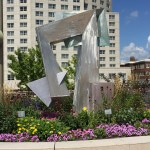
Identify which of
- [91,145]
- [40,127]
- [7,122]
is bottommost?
[91,145]

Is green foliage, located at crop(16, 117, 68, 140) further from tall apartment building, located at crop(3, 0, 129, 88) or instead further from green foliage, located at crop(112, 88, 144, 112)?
tall apartment building, located at crop(3, 0, 129, 88)

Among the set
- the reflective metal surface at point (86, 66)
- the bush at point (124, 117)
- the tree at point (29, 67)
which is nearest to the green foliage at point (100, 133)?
the bush at point (124, 117)

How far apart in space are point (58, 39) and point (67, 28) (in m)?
0.58

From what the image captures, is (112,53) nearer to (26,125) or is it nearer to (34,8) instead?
(34,8)

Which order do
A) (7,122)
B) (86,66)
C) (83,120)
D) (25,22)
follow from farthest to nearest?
(25,22) < (86,66) < (83,120) < (7,122)

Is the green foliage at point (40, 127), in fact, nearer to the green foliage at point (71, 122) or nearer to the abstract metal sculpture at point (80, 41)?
the green foliage at point (71, 122)

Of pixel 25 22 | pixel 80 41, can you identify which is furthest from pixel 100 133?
pixel 25 22

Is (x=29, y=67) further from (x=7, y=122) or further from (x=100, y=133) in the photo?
(x=100, y=133)

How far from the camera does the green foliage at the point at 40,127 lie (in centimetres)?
934

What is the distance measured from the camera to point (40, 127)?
954 centimetres

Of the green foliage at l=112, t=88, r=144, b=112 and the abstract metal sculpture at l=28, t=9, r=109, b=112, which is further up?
the abstract metal sculpture at l=28, t=9, r=109, b=112

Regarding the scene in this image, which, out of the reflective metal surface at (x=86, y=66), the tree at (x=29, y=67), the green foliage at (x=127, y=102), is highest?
the tree at (x=29, y=67)

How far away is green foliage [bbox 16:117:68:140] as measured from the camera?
934 cm

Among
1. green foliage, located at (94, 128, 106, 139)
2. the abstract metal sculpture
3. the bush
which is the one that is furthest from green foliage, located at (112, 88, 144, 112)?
green foliage, located at (94, 128, 106, 139)
